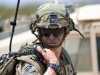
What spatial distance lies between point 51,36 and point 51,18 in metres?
0.12

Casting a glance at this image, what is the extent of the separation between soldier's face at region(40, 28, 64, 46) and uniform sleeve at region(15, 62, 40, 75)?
24cm

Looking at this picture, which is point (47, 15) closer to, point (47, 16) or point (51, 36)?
point (47, 16)

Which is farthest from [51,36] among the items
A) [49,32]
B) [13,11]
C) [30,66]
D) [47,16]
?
[13,11]

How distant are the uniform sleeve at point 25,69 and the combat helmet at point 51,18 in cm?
31

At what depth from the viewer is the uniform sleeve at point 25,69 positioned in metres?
2.75

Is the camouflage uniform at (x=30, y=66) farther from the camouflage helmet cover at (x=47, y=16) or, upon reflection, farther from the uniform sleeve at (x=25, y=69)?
the camouflage helmet cover at (x=47, y=16)

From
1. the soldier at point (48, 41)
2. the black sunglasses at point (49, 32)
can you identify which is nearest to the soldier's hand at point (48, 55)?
the soldier at point (48, 41)

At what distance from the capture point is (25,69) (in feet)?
9.11

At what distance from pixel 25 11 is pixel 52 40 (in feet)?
99.8

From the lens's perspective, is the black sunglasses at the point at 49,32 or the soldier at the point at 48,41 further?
the black sunglasses at the point at 49,32

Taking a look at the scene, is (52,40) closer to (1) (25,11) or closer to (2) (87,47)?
(2) (87,47)

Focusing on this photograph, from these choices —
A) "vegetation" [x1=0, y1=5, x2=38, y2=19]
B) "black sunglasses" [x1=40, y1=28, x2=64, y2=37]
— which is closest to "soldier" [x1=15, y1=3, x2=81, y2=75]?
"black sunglasses" [x1=40, y1=28, x2=64, y2=37]

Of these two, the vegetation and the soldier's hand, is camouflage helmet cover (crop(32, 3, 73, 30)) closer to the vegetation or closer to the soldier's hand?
the soldier's hand

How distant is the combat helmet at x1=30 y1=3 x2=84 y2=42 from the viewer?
2934 mm
